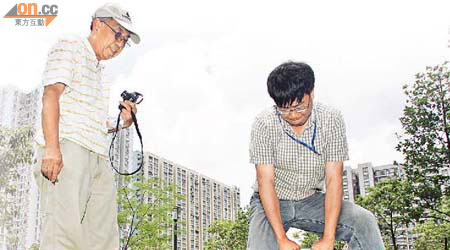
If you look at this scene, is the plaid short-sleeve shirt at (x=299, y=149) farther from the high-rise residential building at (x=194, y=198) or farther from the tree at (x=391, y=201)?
the high-rise residential building at (x=194, y=198)

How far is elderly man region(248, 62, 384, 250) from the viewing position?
1.87 meters

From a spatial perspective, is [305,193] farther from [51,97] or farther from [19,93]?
[19,93]

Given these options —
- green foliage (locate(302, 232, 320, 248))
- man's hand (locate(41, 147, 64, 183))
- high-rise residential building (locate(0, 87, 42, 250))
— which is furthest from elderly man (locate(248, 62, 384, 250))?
green foliage (locate(302, 232, 320, 248))

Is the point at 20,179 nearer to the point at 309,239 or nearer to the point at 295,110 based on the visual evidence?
the point at 309,239

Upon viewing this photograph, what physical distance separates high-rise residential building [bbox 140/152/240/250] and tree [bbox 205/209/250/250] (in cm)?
3416

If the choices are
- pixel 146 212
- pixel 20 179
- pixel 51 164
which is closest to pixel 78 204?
pixel 51 164

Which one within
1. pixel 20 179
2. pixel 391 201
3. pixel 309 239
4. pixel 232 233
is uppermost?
pixel 20 179

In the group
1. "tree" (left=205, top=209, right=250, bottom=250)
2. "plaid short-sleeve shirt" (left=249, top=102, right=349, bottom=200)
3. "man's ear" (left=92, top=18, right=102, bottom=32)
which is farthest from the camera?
"tree" (left=205, top=209, right=250, bottom=250)

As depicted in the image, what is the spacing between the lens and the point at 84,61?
2.04m

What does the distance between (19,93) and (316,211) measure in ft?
42.6

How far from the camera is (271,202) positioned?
1.89 meters

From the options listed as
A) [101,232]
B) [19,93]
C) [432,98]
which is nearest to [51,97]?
[101,232]

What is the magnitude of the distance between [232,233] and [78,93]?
17.6 m

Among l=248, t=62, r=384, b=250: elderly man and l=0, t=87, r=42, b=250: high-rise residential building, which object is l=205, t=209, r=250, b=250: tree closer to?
l=0, t=87, r=42, b=250: high-rise residential building
